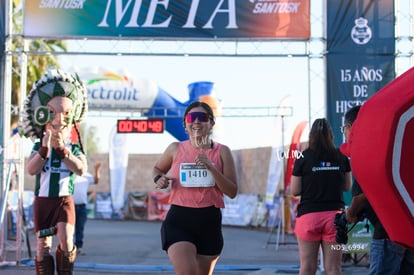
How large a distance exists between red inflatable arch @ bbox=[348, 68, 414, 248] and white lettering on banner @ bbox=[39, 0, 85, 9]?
8232mm

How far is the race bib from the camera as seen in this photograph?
4473mm

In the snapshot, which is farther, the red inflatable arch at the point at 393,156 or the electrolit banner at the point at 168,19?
the electrolit banner at the point at 168,19

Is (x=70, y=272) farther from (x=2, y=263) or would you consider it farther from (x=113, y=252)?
(x=113, y=252)

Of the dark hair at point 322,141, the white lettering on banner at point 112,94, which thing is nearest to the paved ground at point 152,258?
the dark hair at point 322,141

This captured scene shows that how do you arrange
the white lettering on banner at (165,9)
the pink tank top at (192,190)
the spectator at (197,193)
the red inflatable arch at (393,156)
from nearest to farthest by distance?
the red inflatable arch at (393,156) < the spectator at (197,193) < the pink tank top at (192,190) < the white lettering on banner at (165,9)

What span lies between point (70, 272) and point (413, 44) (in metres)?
5.91

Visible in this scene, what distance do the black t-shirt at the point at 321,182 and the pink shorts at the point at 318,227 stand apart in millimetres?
42

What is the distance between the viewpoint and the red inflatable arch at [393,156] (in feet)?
4.64

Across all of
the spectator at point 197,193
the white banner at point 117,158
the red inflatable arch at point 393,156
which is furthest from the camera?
the white banner at point 117,158

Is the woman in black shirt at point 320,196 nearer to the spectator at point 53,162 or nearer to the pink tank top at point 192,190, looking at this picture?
the pink tank top at point 192,190

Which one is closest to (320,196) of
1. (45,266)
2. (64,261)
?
(64,261)

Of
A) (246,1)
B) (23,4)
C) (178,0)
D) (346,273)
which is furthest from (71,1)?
(346,273)

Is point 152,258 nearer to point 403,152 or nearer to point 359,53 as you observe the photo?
point 359,53

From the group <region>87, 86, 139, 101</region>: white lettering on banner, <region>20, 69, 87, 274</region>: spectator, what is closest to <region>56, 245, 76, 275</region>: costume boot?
<region>20, 69, 87, 274</region>: spectator
